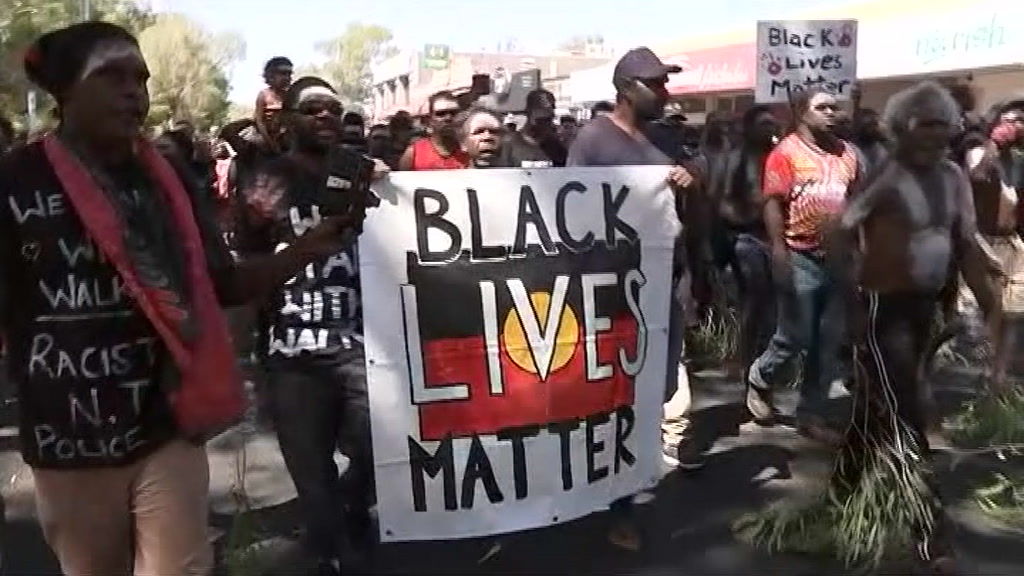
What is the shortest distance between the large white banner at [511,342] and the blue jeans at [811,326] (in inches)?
79.6

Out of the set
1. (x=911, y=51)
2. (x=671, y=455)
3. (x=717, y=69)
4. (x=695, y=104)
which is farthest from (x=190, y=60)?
(x=671, y=455)

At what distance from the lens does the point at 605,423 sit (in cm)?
455

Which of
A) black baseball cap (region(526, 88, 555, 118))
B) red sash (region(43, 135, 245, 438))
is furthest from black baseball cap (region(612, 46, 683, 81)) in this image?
black baseball cap (region(526, 88, 555, 118))

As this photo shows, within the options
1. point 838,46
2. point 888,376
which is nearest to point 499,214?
point 888,376

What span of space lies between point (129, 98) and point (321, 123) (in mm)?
1616

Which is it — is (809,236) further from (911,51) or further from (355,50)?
(355,50)

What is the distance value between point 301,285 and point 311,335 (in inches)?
6.4

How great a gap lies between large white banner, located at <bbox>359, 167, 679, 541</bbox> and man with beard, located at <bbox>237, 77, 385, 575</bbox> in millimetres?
81

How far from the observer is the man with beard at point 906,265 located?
436 cm

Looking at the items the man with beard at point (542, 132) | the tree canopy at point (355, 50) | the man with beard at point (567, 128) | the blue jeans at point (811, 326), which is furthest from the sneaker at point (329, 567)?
the tree canopy at point (355, 50)

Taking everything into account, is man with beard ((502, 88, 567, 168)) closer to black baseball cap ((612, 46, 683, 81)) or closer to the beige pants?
black baseball cap ((612, 46, 683, 81))

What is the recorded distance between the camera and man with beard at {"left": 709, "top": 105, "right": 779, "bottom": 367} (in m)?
7.46

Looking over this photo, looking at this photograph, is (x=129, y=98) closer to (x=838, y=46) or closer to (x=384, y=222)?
(x=384, y=222)

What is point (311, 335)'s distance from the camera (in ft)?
13.5
